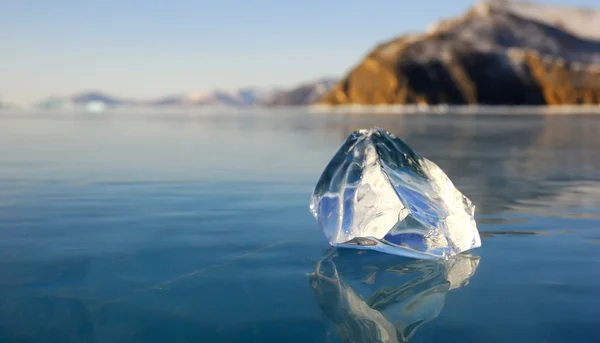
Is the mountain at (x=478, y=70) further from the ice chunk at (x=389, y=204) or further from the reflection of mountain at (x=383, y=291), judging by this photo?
the reflection of mountain at (x=383, y=291)

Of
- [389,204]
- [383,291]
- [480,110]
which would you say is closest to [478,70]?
[480,110]

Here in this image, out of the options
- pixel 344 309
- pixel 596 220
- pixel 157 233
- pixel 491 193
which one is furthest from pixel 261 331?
pixel 491 193

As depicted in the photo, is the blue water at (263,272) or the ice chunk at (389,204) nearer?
the blue water at (263,272)

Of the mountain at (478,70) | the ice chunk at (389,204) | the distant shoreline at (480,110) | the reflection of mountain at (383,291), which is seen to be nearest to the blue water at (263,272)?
the reflection of mountain at (383,291)

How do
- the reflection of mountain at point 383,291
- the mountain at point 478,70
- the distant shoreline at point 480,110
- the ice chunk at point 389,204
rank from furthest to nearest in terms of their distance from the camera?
the mountain at point 478,70
the distant shoreline at point 480,110
the ice chunk at point 389,204
the reflection of mountain at point 383,291

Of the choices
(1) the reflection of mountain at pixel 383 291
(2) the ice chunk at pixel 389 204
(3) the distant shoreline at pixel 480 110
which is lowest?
(3) the distant shoreline at pixel 480 110

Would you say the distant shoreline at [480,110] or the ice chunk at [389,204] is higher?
the ice chunk at [389,204]

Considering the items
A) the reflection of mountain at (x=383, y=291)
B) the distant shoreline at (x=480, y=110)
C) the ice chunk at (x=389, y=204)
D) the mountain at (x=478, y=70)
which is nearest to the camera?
the reflection of mountain at (x=383, y=291)

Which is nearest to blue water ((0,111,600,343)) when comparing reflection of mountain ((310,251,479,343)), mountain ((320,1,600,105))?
reflection of mountain ((310,251,479,343))

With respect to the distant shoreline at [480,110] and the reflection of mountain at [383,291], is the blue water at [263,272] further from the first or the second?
the distant shoreline at [480,110]
